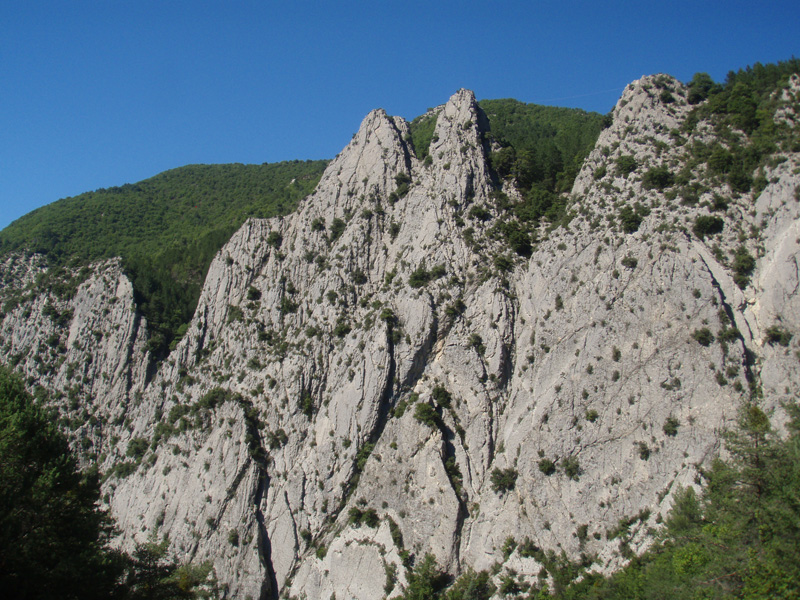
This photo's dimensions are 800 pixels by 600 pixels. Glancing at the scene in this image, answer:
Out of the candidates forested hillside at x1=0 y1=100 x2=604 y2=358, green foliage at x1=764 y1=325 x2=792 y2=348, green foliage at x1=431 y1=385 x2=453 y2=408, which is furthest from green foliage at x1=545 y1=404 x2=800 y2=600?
forested hillside at x1=0 y1=100 x2=604 y2=358

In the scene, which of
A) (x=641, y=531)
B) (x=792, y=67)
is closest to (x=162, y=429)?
(x=641, y=531)

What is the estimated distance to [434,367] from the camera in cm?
4622

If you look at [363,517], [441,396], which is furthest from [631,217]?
[363,517]

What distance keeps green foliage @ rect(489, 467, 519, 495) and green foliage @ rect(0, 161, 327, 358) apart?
4278cm

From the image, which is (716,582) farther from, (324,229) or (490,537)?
(324,229)

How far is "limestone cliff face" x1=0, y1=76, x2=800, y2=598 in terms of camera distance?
35750 mm

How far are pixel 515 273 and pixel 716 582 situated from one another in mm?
30248

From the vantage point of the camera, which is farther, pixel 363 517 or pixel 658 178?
pixel 658 178

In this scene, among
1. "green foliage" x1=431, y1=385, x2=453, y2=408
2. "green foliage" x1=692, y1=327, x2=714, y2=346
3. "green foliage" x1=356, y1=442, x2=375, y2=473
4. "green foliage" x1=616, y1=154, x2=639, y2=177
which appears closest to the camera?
"green foliage" x1=692, y1=327, x2=714, y2=346

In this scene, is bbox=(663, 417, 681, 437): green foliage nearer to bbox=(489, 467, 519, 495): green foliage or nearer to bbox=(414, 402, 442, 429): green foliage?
bbox=(489, 467, 519, 495): green foliage

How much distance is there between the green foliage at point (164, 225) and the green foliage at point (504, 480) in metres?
42.8

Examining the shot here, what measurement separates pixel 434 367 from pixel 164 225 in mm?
77713

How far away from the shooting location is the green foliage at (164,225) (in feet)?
218

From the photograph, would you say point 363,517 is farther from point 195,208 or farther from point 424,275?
point 195,208
